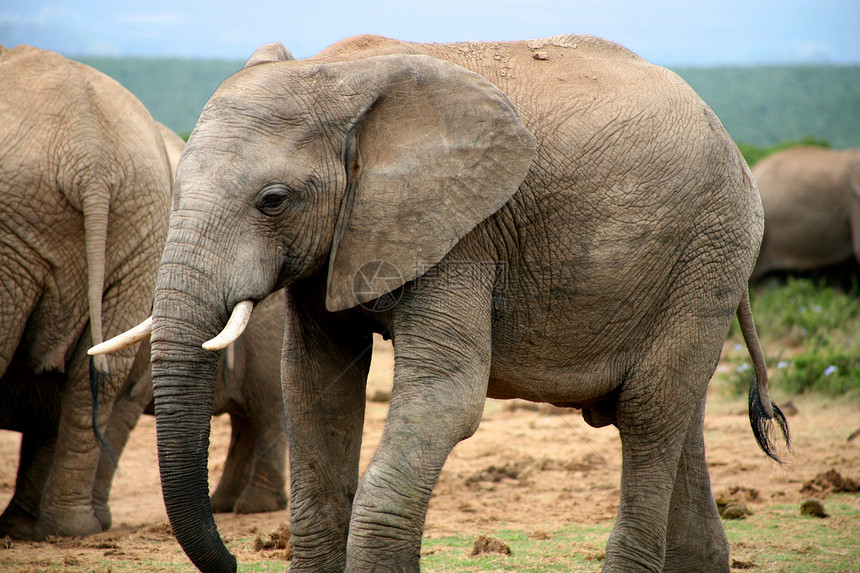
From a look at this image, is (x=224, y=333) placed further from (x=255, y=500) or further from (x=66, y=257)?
(x=255, y=500)

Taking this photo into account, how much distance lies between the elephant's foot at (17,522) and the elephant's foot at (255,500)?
46.7 inches

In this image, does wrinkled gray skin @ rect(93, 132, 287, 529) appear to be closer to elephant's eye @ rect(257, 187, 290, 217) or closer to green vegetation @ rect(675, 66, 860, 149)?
elephant's eye @ rect(257, 187, 290, 217)

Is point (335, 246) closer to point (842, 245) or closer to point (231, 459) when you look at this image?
point (231, 459)

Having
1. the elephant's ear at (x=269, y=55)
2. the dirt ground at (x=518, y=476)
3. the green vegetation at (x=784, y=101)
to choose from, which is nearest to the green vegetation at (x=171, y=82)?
the green vegetation at (x=784, y=101)

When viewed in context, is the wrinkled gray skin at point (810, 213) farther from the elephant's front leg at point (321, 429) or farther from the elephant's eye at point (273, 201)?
the elephant's eye at point (273, 201)

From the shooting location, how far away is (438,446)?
3354 millimetres

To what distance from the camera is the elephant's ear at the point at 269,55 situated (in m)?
3.58

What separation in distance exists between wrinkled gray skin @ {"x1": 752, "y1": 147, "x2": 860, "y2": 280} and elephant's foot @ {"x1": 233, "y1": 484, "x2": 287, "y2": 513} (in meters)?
9.30

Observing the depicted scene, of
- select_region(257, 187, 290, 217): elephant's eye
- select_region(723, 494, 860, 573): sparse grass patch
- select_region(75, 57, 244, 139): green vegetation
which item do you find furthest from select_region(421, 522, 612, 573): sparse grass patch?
select_region(75, 57, 244, 139): green vegetation

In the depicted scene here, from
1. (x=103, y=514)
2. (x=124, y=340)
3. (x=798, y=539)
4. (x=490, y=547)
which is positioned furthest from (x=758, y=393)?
(x=103, y=514)

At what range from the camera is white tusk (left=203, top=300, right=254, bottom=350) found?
121 inches

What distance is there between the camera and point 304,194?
332 cm

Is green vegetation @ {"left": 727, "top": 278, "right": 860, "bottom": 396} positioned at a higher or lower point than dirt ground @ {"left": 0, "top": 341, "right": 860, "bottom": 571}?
higher

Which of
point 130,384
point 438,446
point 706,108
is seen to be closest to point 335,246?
point 438,446
